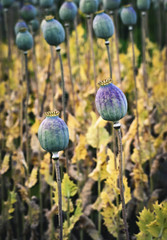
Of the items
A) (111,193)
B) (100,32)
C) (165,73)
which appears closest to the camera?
(100,32)

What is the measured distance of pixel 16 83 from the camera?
1.81 metres

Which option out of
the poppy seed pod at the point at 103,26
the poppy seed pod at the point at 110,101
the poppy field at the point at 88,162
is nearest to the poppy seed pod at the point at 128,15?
the poppy field at the point at 88,162

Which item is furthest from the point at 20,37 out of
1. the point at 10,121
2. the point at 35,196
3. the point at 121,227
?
the point at 121,227

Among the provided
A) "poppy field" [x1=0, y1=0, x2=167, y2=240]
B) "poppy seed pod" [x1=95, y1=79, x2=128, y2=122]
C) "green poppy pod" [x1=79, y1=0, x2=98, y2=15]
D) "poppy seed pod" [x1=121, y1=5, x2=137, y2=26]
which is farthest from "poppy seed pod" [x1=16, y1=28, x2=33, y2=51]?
"poppy seed pod" [x1=95, y1=79, x2=128, y2=122]

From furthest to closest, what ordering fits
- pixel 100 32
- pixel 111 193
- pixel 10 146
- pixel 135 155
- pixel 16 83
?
pixel 16 83, pixel 10 146, pixel 135 155, pixel 111 193, pixel 100 32

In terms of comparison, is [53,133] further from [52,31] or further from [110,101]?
[52,31]

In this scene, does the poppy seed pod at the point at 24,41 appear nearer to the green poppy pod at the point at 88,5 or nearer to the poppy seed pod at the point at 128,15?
the green poppy pod at the point at 88,5

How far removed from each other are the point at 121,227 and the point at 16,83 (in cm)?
108

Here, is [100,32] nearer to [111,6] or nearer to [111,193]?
[111,6]

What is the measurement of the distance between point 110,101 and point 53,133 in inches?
4.7

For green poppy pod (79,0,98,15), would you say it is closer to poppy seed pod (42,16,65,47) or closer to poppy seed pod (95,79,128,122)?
poppy seed pod (42,16,65,47)

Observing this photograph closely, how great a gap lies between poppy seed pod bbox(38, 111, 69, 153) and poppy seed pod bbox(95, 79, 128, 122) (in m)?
0.09

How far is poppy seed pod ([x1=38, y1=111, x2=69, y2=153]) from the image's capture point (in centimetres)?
61

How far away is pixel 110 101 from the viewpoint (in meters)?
0.62
